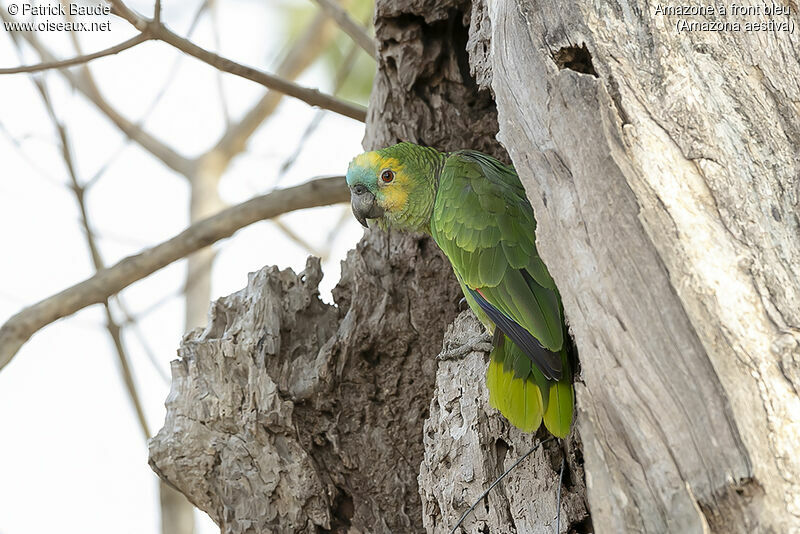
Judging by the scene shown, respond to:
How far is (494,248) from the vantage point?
1.91 m

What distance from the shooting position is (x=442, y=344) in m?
2.30

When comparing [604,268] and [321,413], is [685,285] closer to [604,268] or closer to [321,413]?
[604,268]

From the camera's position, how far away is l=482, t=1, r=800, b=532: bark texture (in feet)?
3.30

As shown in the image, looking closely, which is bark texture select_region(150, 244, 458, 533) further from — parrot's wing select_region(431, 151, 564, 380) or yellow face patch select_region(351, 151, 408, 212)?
parrot's wing select_region(431, 151, 564, 380)

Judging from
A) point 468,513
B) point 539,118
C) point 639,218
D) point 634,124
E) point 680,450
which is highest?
point 539,118

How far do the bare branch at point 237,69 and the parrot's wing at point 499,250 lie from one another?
81 centimetres

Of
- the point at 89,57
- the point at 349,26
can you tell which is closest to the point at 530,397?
the point at 89,57

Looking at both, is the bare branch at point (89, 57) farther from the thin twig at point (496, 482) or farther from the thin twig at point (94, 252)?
the thin twig at point (496, 482)

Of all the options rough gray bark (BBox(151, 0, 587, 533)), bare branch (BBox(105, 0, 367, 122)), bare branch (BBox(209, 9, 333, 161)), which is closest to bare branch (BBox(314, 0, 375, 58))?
bare branch (BBox(105, 0, 367, 122))

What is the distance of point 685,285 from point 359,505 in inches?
56.8

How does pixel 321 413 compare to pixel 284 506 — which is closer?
pixel 284 506

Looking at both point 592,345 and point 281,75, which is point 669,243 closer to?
point 592,345

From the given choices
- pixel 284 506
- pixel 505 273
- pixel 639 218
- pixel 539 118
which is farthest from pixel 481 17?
pixel 284 506

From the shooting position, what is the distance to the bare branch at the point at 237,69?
2205 mm
